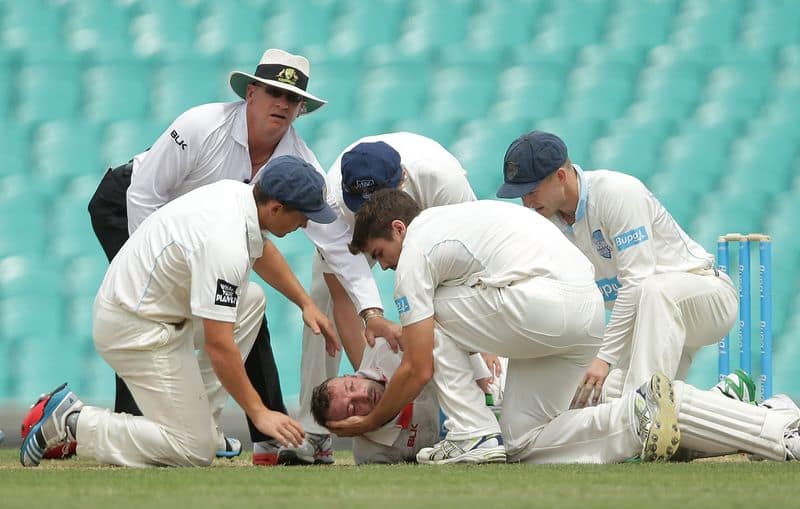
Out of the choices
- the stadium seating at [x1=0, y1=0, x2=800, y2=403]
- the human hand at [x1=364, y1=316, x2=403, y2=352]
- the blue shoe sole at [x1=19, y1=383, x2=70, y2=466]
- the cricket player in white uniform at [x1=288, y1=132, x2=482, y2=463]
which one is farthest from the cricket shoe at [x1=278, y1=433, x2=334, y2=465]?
the stadium seating at [x1=0, y1=0, x2=800, y2=403]

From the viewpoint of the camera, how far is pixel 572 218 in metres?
3.81

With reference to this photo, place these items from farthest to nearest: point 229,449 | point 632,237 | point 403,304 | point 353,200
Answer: point 229,449 → point 632,237 → point 353,200 → point 403,304

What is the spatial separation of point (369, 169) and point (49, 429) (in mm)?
1119

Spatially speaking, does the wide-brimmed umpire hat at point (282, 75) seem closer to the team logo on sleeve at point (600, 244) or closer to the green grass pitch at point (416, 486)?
the team logo on sleeve at point (600, 244)

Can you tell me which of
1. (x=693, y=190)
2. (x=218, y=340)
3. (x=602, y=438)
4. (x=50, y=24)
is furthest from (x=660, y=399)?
(x=50, y=24)

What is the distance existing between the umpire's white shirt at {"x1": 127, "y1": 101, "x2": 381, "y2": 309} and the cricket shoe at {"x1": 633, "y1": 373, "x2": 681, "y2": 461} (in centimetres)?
88

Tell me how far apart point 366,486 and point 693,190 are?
3.65 meters

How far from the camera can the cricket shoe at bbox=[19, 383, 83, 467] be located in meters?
3.43

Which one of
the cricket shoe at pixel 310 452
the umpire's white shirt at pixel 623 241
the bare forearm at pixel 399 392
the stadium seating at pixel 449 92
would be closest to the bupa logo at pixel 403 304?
the bare forearm at pixel 399 392

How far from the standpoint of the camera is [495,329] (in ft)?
10.7

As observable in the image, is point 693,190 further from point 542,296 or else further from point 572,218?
point 542,296

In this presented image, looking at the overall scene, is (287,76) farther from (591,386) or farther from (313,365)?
(591,386)

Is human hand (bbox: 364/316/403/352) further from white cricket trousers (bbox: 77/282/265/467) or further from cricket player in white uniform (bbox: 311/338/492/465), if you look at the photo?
white cricket trousers (bbox: 77/282/265/467)

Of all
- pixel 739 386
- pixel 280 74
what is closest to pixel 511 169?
pixel 280 74
